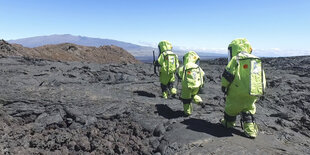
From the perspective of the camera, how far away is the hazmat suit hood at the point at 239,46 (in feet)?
15.6

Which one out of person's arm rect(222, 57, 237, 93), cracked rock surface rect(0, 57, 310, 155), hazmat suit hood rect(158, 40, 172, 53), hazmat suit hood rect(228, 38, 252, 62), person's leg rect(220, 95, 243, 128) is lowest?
cracked rock surface rect(0, 57, 310, 155)

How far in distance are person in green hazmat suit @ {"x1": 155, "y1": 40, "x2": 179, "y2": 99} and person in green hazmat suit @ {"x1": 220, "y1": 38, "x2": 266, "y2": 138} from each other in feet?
9.62

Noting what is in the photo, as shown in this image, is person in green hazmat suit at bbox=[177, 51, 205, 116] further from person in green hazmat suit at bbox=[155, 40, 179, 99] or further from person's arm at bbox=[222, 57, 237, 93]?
person in green hazmat suit at bbox=[155, 40, 179, 99]

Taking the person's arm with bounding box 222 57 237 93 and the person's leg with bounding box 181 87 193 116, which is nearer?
the person's arm with bounding box 222 57 237 93

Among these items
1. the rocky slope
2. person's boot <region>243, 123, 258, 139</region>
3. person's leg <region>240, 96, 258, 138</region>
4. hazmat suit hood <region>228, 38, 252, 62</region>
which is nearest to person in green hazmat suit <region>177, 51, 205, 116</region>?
hazmat suit hood <region>228, 38, 252, 62</region>

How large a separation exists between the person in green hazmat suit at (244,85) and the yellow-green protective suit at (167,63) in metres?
2.93

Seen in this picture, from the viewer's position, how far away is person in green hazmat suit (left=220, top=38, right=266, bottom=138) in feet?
13.6

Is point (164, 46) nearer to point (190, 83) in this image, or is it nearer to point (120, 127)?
point (190, 83)

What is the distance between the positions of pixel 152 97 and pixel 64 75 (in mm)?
5701

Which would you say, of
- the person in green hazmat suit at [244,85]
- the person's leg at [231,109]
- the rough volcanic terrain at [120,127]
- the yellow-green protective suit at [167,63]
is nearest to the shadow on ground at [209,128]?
the rough volcanic terrain at [120,127]

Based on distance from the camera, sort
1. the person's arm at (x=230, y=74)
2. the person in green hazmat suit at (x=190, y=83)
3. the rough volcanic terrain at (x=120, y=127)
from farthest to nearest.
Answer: the person in green hazmat suit at (x=190, y=83) < the person's arm at (x=230, y=74) < the rough volcanic terrain at (x=120, y=127)

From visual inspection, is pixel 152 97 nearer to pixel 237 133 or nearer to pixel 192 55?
pixel 192 55

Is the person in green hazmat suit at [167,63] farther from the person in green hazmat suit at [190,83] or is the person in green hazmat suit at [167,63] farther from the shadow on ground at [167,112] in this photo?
the person in green hazmat suit at [190,83]

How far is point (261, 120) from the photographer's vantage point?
599 cm
